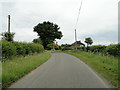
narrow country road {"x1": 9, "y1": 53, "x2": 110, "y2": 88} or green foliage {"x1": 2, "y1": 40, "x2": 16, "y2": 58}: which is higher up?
green foliage {"x1": 2, "y1": 40, "x2": 16, "y2": 58}

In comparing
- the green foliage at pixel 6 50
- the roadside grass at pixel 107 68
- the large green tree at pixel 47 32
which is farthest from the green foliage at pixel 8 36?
the large green tree at pixel 47 32

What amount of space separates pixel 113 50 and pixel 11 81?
1302 centimetres

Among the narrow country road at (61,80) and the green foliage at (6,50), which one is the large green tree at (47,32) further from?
the narrow country road at (61,80)

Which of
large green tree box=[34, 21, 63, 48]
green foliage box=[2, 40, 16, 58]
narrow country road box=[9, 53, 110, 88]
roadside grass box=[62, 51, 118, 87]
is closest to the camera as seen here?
narrow country road box=[9, 53, 110, 88]

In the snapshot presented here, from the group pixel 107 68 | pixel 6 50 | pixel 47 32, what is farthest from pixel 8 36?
pixel 47 32

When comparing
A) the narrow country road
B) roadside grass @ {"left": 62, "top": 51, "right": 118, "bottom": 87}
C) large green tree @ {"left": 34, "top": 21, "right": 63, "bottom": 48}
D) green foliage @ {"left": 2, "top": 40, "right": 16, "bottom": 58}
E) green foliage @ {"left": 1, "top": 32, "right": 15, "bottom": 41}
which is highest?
large green tree @ {"left": 34, "top": 21, "right": 63, "bottom": 48}

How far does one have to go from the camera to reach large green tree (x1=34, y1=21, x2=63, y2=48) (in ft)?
149

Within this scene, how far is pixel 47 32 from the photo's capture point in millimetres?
45094

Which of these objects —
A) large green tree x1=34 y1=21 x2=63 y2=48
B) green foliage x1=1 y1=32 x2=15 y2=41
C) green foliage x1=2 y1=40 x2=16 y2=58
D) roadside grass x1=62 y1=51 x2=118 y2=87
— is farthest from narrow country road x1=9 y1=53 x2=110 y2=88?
large green tree x1=34 y1=21 x2=63 y2=48

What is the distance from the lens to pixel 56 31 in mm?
48062

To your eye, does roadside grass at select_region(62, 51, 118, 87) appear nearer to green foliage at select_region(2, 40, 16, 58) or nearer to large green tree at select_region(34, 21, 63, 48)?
green foliage at select_region(2, 40, 16, 58)

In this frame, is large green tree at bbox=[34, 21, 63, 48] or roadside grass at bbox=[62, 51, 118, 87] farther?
large green tree at bbox=[34, 21, 63, 48]

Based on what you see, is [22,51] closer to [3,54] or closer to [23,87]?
[3,54]

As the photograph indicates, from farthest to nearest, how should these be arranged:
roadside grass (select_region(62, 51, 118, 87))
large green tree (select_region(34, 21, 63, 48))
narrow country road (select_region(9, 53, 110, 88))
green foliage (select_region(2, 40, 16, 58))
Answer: large green tree (select_region(34, 21, 63, 48)), green foliage (select_region(2, 40, 16, 58)), roadside grass (select_region(62, 51, 118, 87)), narrow country road (select_region(9, 53, 110, 88))
